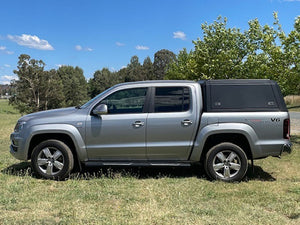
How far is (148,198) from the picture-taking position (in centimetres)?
462

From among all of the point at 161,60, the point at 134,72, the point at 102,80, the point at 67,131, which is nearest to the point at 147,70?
the point at 134,72

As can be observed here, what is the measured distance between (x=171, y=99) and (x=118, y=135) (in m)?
1.16

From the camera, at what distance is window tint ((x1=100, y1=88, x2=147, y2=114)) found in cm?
558

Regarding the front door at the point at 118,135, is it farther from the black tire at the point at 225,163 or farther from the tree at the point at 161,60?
the tree at the point at 161,60

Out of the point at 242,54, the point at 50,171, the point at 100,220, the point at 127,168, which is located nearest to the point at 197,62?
the point at 242,54

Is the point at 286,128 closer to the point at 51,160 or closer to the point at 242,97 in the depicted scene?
the point at 242,97

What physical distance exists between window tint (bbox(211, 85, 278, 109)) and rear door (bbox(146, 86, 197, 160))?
47 centimetres

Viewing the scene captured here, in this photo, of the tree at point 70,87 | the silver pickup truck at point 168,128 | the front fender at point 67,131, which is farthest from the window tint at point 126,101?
the tree at point 70,87

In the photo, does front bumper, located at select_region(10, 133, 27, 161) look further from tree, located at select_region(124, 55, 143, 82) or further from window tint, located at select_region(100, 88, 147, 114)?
tree, located at select_region(124, 55, 143, 82)

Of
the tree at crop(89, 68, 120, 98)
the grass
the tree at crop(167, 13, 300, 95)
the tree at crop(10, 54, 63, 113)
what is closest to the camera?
the grass

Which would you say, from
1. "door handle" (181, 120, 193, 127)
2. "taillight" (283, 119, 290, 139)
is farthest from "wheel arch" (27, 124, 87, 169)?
"taillight" (283, 119, 290, 139)

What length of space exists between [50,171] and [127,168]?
1616 mm

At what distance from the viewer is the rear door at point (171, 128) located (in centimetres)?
541

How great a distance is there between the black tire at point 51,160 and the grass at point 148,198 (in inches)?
6.6
